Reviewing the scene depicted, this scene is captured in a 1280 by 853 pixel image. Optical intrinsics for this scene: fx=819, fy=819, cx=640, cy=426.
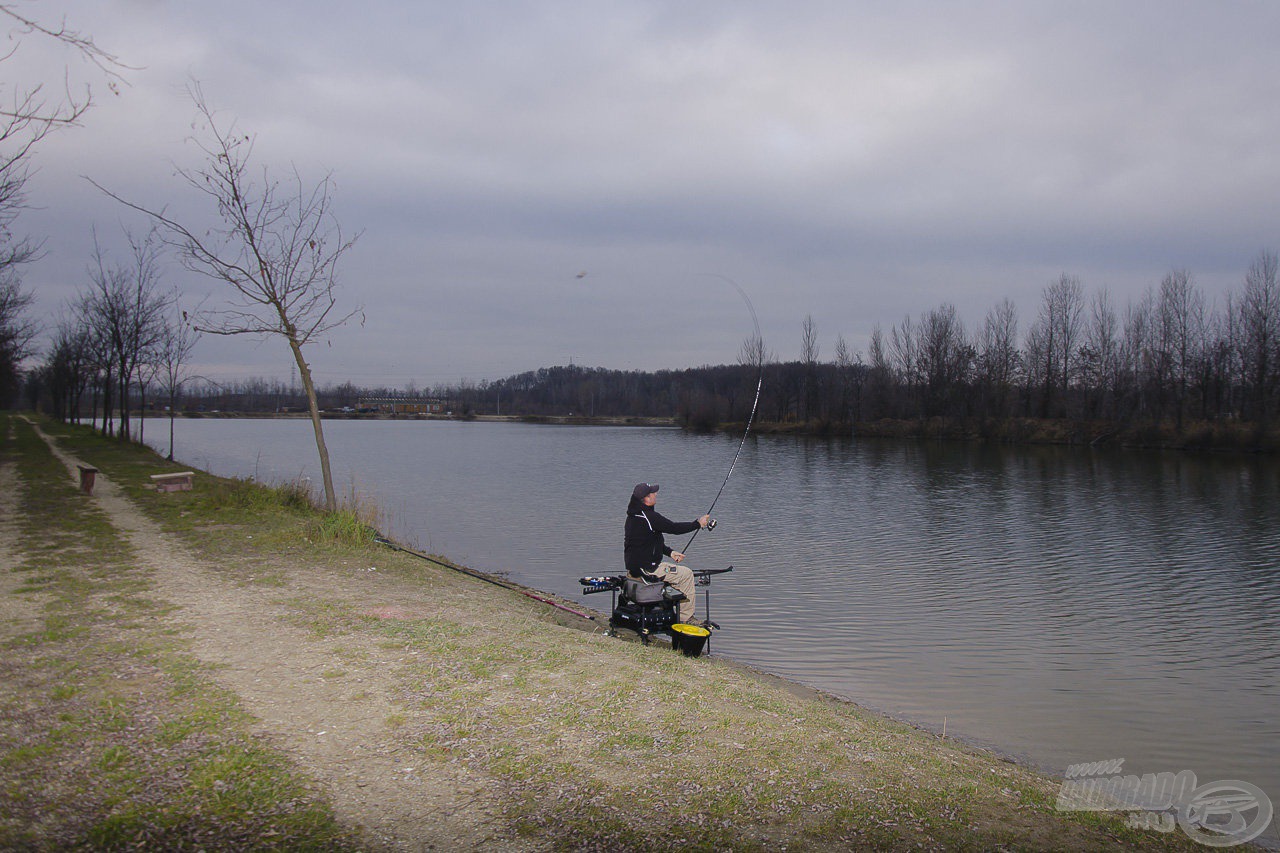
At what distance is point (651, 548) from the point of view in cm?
877

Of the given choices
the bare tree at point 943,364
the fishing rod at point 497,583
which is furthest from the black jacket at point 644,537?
the bare tree at point 943,364

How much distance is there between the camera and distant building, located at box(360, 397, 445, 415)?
554 feet

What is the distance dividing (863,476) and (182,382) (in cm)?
2774

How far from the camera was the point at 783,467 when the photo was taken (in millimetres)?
41125

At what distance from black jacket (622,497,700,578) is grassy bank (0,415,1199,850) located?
2.95ft

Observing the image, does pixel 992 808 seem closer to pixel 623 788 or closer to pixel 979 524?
pixel 623 788

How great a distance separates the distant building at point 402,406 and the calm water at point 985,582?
140 m

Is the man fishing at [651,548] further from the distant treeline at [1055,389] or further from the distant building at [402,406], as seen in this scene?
the distant building at [402,406]

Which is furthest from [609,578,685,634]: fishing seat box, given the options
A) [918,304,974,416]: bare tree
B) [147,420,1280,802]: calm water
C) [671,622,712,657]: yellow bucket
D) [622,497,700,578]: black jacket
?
[918,304,974,416]: bare tree

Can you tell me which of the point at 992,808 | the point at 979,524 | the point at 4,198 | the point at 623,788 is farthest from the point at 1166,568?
the point at 4,198

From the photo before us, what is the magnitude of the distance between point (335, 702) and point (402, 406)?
6966 inches

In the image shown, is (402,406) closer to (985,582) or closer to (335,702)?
(985,582)

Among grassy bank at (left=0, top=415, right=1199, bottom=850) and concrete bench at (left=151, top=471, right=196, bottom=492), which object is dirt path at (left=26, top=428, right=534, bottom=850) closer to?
grassy bank at (left=0, top=415, right=1199, bottom=850)

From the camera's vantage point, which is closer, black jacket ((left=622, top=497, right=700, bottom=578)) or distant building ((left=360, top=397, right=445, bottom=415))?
black jacket ((left=622, top=497, right=700, bottom=578))
